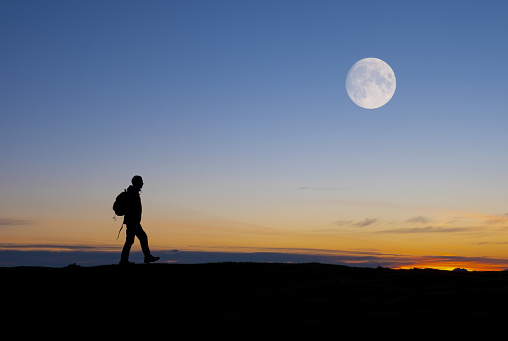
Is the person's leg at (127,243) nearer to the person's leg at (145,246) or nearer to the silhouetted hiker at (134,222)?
the silhouetted hiker at (134,222)

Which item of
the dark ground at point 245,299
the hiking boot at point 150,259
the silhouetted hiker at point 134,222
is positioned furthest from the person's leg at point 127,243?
Result: the hiking boot at point 150,259

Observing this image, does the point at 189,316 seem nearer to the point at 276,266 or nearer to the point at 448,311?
the point at 448,311

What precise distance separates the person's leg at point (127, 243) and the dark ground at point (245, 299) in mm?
520

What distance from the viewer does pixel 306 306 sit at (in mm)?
15359

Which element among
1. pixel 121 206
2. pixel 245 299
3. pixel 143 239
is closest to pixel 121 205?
pixel 121 206

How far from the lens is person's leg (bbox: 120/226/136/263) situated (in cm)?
2145

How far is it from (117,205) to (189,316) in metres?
8.89

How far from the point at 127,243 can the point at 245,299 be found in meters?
7.13

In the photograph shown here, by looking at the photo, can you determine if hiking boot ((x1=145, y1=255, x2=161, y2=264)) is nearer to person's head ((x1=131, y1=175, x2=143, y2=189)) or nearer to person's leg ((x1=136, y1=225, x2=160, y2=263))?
person's leg ((x1=136, y1=225, x2=160, y2=263))

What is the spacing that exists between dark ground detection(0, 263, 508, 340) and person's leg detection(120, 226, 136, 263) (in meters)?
0.52

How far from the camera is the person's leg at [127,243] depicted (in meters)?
21.5

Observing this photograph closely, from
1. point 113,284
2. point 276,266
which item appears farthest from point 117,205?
point 276,266

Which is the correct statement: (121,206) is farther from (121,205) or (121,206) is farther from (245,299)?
(245,299)

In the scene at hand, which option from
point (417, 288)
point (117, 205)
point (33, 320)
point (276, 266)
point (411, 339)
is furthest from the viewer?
point (276, 266)
